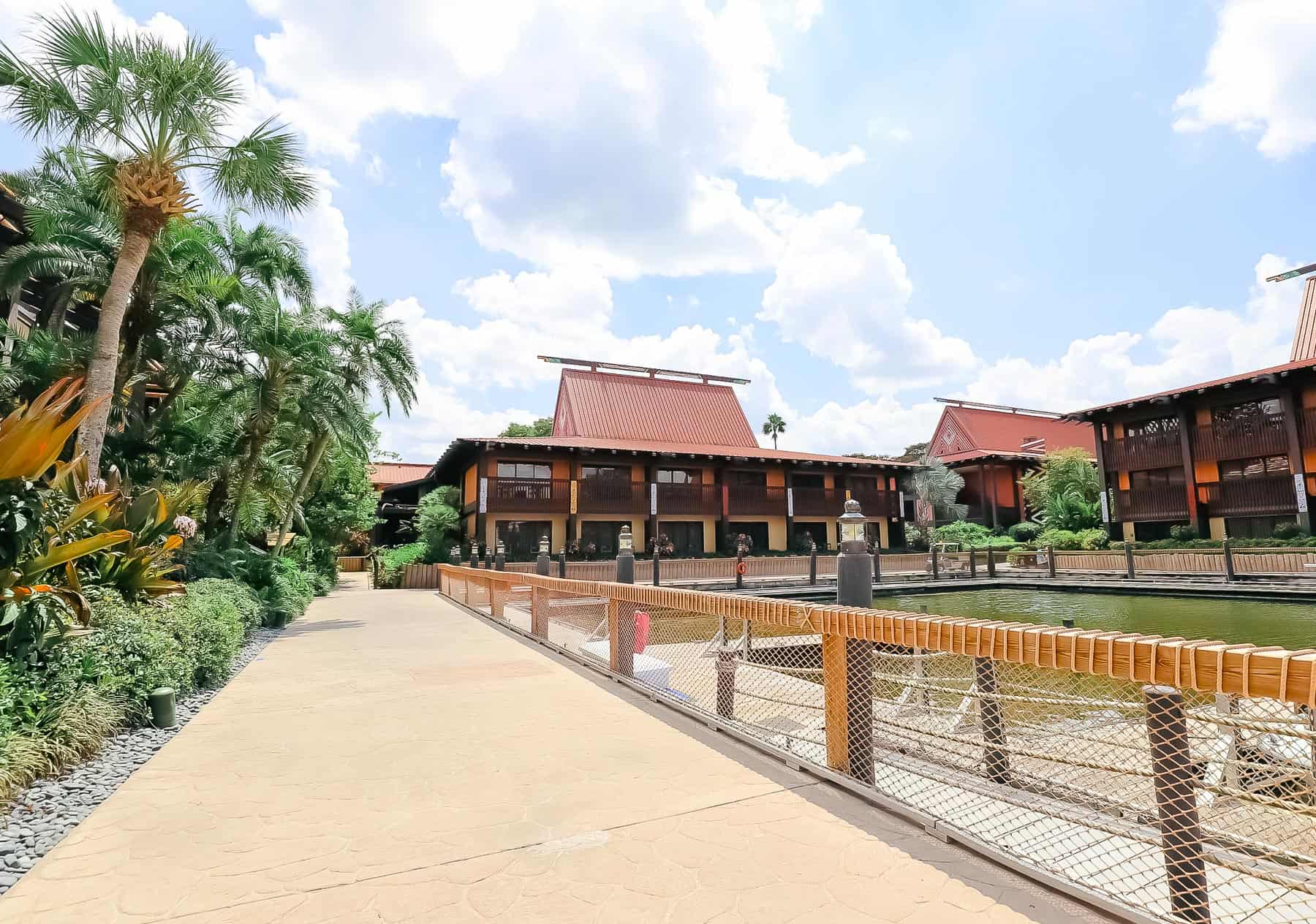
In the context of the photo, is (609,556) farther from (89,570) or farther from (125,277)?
(89,570)

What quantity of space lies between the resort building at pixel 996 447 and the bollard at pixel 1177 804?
3937 cm

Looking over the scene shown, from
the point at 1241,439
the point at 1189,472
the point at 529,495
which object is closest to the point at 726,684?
the point at 529,495

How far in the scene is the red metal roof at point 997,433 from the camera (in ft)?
142

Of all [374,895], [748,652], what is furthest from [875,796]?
[374,895]

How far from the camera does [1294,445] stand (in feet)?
83.4

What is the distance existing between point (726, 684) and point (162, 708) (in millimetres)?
4650

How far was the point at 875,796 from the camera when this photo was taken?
3.63 meters

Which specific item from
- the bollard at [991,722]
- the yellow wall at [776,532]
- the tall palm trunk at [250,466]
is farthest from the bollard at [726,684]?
the yellow wall at [776,532]

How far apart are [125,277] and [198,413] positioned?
5.89 m

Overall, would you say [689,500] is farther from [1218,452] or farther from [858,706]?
[858,706]

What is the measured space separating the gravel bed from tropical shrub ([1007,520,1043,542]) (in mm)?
37437

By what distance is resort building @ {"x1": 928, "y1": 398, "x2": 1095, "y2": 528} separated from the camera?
131 ft

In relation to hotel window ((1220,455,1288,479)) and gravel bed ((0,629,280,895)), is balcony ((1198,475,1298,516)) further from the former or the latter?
gravel bed ((0,629,280,895))

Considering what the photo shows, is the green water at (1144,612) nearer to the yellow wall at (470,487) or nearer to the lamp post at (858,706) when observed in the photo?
the lamp post at (858,706)
